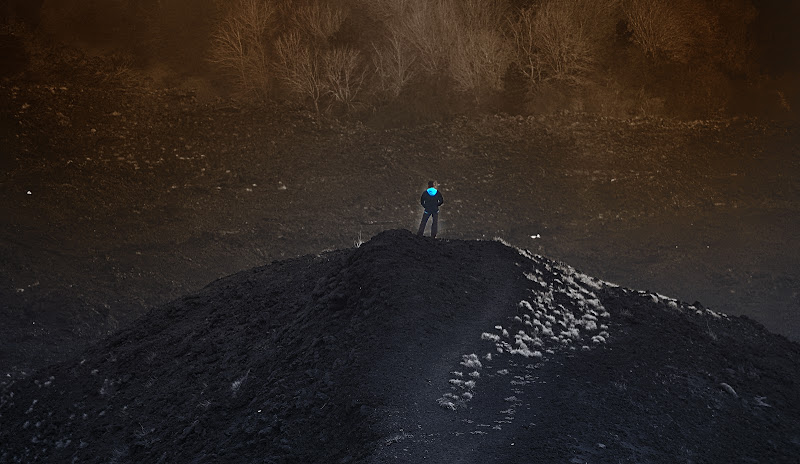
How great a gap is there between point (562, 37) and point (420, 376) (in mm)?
22596

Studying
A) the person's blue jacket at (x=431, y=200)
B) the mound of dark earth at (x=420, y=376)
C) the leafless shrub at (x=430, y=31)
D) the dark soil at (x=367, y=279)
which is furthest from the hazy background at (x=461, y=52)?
the mound of dark earth at (x=420, y=376)

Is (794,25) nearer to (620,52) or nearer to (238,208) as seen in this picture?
(620,52)

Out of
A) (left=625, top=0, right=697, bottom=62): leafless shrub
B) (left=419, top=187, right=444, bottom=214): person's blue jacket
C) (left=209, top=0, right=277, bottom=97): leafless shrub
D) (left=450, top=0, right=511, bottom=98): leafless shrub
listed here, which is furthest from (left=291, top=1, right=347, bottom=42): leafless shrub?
(left=419, top=187, right=444, bottom=214): person's blue jacket

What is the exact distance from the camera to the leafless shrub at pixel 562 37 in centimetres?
3127

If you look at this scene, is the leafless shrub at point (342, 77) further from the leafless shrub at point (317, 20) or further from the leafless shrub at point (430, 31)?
the leafless shrub at point (430, 31)

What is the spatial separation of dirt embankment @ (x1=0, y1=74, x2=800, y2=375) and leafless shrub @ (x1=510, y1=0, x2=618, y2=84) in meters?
2.48

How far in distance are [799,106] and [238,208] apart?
810 inches

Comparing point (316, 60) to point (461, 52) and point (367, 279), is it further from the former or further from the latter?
point (367, 279)

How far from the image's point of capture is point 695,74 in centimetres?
3203

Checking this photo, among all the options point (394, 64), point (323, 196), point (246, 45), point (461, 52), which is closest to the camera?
point (323, 196)

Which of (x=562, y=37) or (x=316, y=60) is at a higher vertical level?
(x=562, y=37)

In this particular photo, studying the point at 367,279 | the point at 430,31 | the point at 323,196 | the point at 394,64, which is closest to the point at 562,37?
the point at 430,31

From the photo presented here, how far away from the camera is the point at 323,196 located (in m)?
25.8

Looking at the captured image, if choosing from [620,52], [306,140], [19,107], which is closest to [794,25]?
[620,52]
